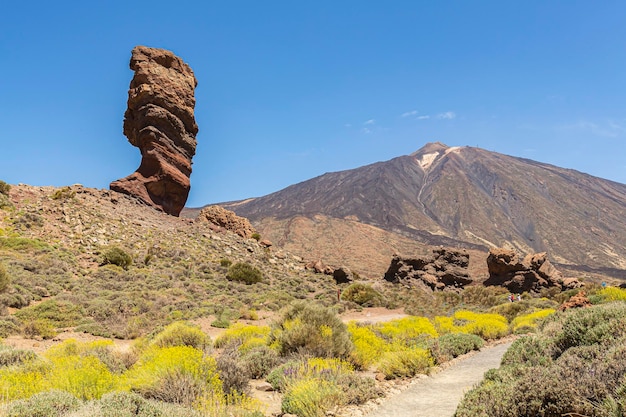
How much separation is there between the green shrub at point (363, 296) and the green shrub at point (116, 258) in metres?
14.3

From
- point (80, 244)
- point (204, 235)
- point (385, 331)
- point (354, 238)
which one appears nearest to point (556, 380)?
point (385, 331)

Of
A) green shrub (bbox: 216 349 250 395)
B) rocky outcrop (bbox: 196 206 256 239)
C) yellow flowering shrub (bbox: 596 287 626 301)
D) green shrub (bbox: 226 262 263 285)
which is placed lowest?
yellow flowering shrub (bbox: 596 287 626 301)

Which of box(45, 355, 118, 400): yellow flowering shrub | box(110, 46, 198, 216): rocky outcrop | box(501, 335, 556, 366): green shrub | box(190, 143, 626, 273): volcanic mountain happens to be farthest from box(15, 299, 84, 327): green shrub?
box(190, 143, 626, 273): volcanic mountain

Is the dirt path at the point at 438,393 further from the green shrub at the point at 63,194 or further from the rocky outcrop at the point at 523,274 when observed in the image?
the green shrub at the point at 63,194

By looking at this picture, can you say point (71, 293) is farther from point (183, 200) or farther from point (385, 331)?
point (183, 200)

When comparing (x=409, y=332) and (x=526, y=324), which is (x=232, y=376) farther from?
(x=526, y=324)

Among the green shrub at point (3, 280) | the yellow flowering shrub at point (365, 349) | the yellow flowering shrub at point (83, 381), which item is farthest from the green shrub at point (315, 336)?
the green shrub at point (3, 280)

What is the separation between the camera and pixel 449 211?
130m

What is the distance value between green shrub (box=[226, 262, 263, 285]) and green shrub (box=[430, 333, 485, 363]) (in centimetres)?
1867

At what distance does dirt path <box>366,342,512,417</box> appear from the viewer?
5.96 m

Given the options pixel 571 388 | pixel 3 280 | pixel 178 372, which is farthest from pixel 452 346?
pixel 3 280

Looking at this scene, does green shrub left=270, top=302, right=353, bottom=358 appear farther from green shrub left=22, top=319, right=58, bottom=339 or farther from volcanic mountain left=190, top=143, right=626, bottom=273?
volcanic mountain left=190, top=143, right=626, bottom=273

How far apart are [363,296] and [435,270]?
12.0 meters

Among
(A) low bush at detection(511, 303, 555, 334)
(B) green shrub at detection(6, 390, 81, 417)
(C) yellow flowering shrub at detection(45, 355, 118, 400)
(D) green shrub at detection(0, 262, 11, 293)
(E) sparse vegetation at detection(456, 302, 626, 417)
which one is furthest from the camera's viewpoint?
(D) green shrub at detection(0, 262, 11, 293)
